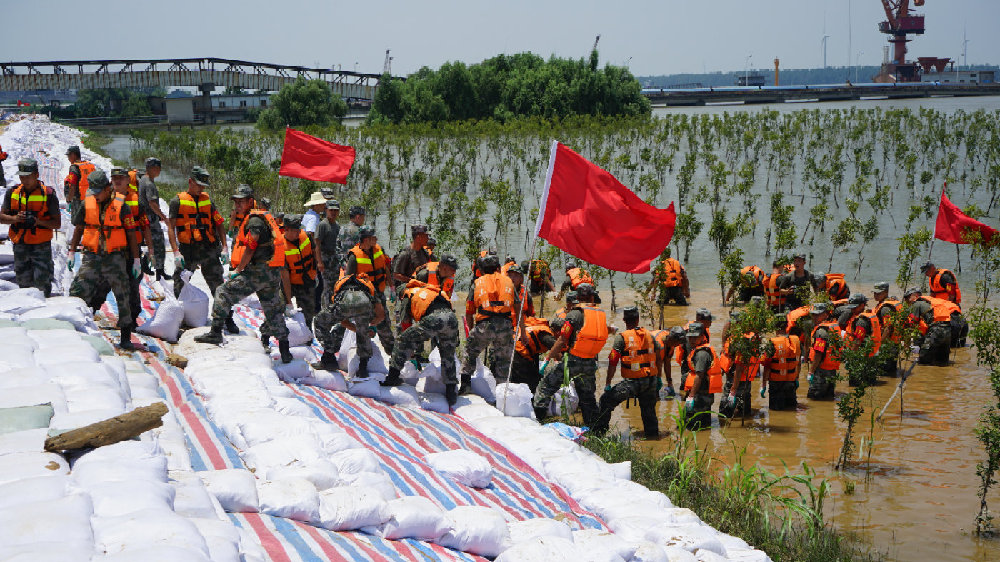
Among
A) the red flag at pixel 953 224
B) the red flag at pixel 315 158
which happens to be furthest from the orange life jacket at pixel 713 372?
the red flag at pixel 315 158

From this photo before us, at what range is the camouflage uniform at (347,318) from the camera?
322 inches

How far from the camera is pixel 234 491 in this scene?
184 inches

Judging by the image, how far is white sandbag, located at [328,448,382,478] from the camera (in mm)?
5562

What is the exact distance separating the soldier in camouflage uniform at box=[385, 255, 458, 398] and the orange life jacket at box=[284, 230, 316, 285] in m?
1.37

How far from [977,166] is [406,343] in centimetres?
3562

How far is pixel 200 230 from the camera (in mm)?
9500

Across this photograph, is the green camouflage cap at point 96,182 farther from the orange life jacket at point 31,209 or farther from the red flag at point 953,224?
the red flag at point 953,224

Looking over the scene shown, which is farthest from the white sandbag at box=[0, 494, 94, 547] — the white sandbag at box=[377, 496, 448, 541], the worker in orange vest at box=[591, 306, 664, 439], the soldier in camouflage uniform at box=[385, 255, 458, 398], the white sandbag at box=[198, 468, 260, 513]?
the worker in orange vest at box=[591, 306, 664, 439]

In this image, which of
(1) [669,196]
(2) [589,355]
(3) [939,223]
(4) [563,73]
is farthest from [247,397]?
(4) [563,73]

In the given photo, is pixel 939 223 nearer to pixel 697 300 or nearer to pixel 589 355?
pixel 697 300

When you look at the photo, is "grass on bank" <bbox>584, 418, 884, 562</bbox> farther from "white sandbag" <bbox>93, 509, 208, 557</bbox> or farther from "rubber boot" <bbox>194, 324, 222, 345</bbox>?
"white sandbag" <bbox>93, 509, 208, 557</bbox>

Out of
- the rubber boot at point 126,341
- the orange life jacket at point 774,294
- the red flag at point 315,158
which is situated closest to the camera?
the rubber boot at point 126,341

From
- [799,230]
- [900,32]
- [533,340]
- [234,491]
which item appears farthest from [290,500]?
[900,32]

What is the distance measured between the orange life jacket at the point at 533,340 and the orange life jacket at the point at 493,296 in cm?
108
